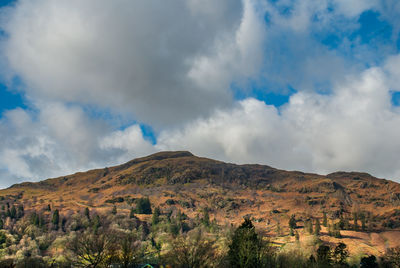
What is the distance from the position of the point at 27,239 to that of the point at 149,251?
260 feet

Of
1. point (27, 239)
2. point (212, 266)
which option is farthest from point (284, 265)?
point (27, 239)

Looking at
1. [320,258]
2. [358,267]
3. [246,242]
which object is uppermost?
[246,242]

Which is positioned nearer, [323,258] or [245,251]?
[245,251]

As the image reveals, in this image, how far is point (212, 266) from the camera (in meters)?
90.5

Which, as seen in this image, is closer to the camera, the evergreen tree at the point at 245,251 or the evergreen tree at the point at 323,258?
the evergreen tree at the point at 245,251

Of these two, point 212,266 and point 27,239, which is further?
point 27,239

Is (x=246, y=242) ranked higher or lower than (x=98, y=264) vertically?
higher

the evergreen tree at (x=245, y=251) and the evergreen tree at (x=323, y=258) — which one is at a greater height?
the evergreen tree at (x=245, y=251)

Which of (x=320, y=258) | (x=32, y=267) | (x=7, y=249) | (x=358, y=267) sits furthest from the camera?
(x=7, y=249)

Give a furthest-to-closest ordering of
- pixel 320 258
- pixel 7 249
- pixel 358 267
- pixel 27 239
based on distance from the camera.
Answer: pixel 27 239 < pixel 7 249 < pixel 358 267 < pixel 320 258

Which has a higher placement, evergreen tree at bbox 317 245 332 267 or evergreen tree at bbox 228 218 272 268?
evergreen tree at bbox 228 218 272 268

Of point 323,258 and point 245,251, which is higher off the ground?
point 245,251

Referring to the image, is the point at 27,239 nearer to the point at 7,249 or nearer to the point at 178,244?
the point at 7,249

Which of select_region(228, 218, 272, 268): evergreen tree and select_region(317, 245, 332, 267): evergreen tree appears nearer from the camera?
select_region(228, 218, 272, 268): evergreen tree
